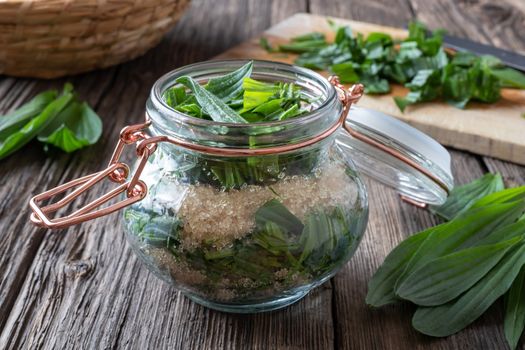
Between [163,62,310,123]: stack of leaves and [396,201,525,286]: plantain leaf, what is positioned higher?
[163,62,310,123]: stack of leaves

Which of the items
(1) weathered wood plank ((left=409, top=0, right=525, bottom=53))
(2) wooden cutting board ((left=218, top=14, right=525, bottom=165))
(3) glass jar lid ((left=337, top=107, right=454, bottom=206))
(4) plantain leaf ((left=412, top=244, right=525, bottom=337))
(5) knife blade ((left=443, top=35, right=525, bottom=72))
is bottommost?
(1) weathered wood plank ((left=409, top=0, right=525, bottom=53))

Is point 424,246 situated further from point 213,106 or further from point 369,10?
point 369,10

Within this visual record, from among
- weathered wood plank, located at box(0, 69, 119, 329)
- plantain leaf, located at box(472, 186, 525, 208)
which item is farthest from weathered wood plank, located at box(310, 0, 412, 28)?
plantain leaf, located at box(472, 186, 525, 208)

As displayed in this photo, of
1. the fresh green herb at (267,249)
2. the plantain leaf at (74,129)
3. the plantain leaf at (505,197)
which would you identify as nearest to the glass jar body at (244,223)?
the fresh green herb at (267,249)

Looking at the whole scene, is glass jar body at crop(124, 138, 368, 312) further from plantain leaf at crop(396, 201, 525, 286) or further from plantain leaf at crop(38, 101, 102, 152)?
plantain leaf at crop(38, 101, 102, 152)

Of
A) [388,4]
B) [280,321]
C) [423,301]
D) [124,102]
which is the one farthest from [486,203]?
[388,4]

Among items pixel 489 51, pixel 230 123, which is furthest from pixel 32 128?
pixel 489 51
